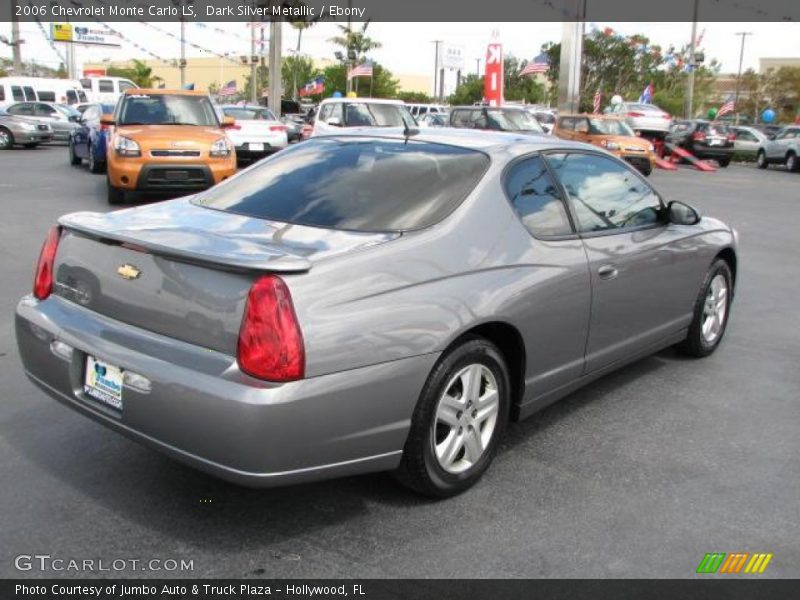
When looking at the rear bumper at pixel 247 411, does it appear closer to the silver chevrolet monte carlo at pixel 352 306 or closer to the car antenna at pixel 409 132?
the silver chevrolet monte carlo at pixel 352 306

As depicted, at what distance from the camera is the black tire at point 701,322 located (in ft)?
17.4

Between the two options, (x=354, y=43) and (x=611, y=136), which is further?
(x=354, y=43)

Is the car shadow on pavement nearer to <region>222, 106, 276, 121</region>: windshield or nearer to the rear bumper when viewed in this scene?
the rear bumper

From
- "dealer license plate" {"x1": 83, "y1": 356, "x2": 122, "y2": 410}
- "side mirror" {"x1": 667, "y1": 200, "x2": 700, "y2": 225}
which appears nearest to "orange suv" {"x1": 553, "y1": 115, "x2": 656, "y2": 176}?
"side mirror" {"x1": 667, "y1": 200, "x2": 700, "y2": 225}

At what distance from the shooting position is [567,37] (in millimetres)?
28656

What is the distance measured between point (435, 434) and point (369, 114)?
48.1ft

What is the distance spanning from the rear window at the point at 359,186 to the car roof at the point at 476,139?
0.08m

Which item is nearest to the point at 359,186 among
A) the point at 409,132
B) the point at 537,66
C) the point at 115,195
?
the point at 409,132

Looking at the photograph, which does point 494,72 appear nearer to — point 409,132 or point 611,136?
point 611,136

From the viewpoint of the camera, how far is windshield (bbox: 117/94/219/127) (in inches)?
498

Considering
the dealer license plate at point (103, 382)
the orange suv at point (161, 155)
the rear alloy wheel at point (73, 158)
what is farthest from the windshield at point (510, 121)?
the dealer license plate at point (103, 382)

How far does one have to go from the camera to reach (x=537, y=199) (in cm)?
401

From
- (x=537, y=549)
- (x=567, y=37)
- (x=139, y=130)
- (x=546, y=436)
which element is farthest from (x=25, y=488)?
(x=567, y=37)
